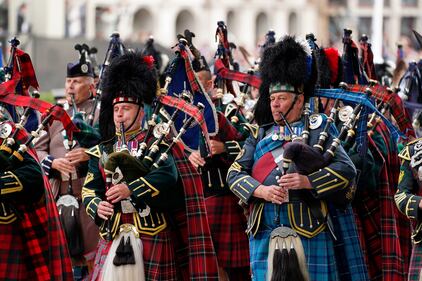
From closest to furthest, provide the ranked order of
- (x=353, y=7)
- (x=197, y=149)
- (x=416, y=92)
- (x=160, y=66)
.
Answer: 1. (x=197, y=149)
2. (x=416, y=92)
3. (x=160, y=66)
4. (x=353, y=7)

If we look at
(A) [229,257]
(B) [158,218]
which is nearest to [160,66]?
(A) [229,257]

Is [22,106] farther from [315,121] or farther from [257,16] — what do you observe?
[257,16]

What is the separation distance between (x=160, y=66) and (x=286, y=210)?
4475mm

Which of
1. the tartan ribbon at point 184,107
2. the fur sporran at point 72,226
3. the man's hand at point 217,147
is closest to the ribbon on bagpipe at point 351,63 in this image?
the man's hand at point 217,147

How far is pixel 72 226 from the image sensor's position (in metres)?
10.3

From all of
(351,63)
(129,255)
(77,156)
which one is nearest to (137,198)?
(129,255)

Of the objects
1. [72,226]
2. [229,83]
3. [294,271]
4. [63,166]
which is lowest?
[294,271]

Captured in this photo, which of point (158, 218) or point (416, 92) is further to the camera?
point (416, 92)

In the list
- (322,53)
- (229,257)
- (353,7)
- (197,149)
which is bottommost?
(229,257)

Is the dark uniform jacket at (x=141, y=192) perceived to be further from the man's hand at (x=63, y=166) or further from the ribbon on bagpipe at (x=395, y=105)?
the ribbon on bagpipe at (x=395, y=105)

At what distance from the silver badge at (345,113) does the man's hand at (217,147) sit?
964 mm

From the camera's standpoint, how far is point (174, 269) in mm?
8820

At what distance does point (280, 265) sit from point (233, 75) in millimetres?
2793

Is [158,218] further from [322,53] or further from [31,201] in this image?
[322,53]
